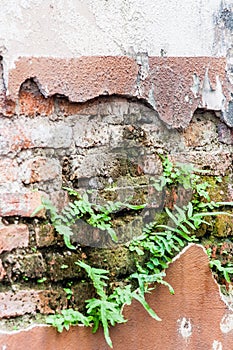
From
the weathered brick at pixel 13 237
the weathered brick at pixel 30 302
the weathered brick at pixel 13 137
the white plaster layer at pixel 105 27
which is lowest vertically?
the weathered brick at pixel 30 302

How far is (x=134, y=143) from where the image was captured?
1609 millimetres

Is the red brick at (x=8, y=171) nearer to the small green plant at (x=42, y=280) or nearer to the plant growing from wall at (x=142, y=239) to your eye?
the plant growing from wall at (x=142, y=239)

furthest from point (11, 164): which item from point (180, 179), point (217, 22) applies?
point (217, 22)

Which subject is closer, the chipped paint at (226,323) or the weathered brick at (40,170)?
the weathered brick at (40,170)

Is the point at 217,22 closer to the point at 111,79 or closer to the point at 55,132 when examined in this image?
the point at 111,79

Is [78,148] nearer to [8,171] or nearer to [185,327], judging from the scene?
[8,171]

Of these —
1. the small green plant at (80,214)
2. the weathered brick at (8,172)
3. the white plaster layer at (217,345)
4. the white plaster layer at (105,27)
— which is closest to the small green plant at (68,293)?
the small green plant at (80,214)

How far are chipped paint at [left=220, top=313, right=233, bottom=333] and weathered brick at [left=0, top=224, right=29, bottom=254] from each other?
65 cm

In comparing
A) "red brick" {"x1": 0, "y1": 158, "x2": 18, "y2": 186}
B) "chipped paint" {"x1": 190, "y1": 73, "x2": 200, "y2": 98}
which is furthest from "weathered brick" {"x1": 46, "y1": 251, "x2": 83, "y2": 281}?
"chipped paint" {"x1": 190, "y1": 73, "x2": 200, "y2": 98}

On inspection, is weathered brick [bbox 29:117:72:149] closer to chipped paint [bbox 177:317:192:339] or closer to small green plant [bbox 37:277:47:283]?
small green plant [bbox 37:277:47:283]

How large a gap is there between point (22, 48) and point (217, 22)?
2.17 feet

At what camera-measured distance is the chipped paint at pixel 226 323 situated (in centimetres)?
166

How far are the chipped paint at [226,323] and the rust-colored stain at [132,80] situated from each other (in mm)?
598

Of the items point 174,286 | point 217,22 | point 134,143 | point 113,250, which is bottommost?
point 174,286
